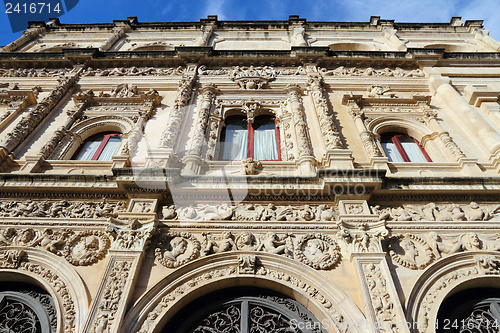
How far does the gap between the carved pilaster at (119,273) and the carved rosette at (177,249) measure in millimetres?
280

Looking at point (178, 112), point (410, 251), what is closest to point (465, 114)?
point (410, 251)

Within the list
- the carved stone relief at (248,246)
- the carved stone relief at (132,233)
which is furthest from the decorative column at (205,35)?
the carved stone relief at (248,246)

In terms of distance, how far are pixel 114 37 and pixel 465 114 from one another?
1424cm

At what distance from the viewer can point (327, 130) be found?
8766 mm

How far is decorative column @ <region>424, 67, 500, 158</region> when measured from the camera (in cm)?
845

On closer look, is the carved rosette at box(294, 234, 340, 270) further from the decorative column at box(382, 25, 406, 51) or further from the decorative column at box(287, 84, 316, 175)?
the decorative column at box(382, 25, 406, 51)

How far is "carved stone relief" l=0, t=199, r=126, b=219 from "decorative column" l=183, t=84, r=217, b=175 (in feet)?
5.43

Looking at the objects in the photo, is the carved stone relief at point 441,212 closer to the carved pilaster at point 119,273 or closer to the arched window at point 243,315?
the arched window at point 243,315

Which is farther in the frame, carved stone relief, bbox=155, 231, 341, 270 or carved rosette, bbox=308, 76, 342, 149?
carved rosette, bbox=308, 76, 342, 149

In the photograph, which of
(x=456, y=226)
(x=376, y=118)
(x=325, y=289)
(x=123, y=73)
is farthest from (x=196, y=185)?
(x=123, y=73)

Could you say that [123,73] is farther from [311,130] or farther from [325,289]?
[325,289]

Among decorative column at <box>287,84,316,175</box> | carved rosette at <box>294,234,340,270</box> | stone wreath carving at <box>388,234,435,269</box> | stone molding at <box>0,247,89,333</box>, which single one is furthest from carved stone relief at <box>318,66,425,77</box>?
stone molding at <box>0,247,89,333</box>

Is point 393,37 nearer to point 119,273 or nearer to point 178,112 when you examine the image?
point 178,112

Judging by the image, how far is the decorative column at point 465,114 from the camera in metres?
8.45
